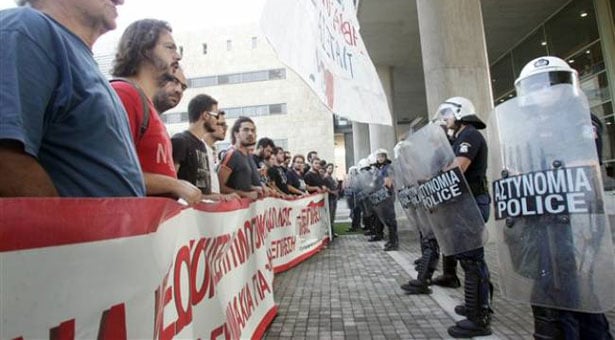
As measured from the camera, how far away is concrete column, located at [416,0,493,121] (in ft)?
27.7

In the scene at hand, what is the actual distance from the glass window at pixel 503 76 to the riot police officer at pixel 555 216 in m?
17.0

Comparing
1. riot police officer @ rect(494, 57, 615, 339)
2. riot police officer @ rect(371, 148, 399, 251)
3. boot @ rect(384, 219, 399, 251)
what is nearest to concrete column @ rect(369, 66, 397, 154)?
riot police officer @ rect(371, 148, 399, 251)

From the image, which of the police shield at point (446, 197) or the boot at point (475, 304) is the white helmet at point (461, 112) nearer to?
the police shield at point (446, 197)

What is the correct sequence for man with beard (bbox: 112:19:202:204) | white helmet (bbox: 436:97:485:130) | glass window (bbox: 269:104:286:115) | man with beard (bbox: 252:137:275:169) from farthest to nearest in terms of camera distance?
glass window (bbox: 269:104:286:115) → man with beard (bbox: 252:137:275:169) → white helmet (bbox: 436:97:485:130) → man with beard (bbox: 112:19:202:204)

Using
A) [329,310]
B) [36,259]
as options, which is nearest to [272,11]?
[36,259]

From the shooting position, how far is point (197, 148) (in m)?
3.57

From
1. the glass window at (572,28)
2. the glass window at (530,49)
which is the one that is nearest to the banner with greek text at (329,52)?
the glass window at (572,28)

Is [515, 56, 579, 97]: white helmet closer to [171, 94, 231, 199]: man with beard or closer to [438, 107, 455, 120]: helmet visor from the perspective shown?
[438, 107, 455, 120]: helmet visor

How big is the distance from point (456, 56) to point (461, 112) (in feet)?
17.1

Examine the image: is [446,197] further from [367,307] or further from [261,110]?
[261,110]

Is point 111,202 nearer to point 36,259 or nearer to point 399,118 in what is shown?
point 36,259

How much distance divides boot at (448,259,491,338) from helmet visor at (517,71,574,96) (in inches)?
62.3

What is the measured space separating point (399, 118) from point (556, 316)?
33.5 metres

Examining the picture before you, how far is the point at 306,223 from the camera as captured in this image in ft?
26.5
